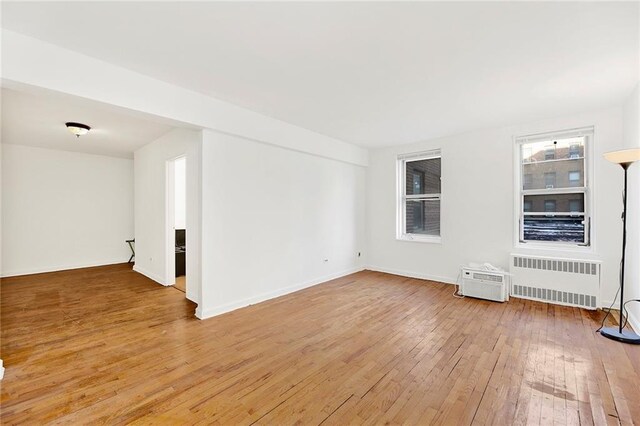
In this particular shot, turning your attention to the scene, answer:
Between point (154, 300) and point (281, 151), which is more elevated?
point (281, 151)

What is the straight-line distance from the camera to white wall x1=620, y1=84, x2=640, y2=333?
305 cm

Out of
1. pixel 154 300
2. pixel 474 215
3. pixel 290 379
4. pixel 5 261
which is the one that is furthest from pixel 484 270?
pixel 5 261

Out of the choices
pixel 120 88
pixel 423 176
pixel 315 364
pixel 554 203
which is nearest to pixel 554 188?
pixel 554 203

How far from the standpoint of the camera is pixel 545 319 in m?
3.40

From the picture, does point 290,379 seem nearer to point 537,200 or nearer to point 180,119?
point 180,119

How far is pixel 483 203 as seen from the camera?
4680mm

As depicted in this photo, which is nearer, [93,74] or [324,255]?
[93,74]

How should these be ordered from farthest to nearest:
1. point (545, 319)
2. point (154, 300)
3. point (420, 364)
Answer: point (154, 300), point (545, 319), point (420, 364)

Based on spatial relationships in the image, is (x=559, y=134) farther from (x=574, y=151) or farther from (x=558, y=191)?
(x=558, y=191)

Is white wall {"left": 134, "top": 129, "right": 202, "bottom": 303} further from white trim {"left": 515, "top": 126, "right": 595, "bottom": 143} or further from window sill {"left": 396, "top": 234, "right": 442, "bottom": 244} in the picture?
white trim {"left": 515, "top": 126, "right": 595, "bottom": 143}

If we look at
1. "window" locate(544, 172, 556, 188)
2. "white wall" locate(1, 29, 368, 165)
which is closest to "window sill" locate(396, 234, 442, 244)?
"window" locate(544, 172, 556, 188)

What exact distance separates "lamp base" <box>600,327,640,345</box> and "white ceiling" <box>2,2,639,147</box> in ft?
8.66

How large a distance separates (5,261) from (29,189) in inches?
59.0

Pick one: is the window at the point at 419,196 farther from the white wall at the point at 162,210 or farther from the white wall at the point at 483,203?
the white wall at the point at 162,210
